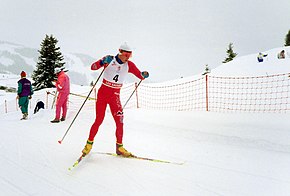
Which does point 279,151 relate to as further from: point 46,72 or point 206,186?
point 46,72

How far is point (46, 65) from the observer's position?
28766 millimetres

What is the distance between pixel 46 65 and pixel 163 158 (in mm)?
28119

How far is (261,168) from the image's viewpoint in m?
3.49

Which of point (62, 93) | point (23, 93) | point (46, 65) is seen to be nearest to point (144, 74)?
point (62, 93)

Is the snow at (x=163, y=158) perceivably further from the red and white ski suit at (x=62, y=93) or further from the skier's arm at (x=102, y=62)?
the skier's arm at (x=102, y=62)

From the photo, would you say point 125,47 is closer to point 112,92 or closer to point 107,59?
point 107,59

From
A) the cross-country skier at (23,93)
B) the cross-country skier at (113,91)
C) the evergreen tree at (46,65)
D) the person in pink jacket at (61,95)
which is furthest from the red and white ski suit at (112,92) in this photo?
the evergreen tree at (46,65)

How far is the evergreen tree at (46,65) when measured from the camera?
94.0ft

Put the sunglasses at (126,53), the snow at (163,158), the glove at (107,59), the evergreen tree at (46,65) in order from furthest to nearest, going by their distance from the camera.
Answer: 1. the evergreen tree at (46,65)
2. the sunglasses at (126,53)
3. the glove at (107,59)
4. the snow at (163,158)

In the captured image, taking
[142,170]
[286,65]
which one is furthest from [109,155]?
[286,65]

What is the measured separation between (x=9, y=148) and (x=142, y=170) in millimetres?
2943

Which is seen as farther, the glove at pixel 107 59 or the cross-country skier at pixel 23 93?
the cross-country skier at pixel 23 93

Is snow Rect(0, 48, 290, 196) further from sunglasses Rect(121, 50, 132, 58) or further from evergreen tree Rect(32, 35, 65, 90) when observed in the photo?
evergreen tree Rect(32, 35, 65, 90)

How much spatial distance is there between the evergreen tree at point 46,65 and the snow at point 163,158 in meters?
23.6
